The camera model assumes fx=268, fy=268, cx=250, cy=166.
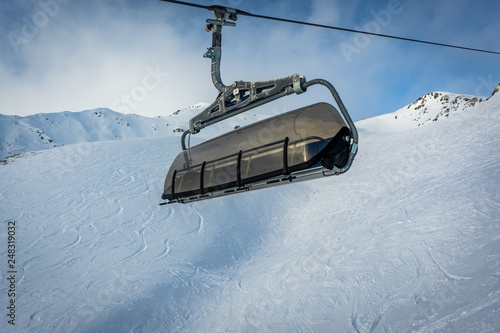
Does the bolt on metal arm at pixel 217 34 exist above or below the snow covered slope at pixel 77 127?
below

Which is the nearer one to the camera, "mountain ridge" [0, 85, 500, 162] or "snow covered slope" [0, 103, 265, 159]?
"mountain ridge" [0, 85, 500, 162]

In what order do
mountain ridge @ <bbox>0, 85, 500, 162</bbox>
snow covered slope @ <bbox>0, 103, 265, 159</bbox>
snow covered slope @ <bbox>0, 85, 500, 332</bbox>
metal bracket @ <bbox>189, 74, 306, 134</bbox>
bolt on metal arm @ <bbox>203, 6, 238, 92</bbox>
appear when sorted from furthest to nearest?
1. snow covered slope @ <bbox>0, 103, 265, 159</bbox>
2. mountain ridge @ <bbox>0, 85, 500, 162</bbox>
3. snow covered slope @ <bbox>0, 85, 500, 332</bbox>
4. bolt on metal arm @ <bbox>203, 6, 238, 92</bbox>
5. metal bracket @ <bbox>189, 74, 306, 134</bbox>

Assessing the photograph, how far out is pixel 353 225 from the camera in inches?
394

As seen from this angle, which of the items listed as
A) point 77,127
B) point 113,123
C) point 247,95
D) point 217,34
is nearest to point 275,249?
point 247,95

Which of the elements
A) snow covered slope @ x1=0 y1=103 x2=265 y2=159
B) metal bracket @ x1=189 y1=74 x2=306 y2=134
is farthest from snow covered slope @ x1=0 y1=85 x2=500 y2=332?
snow covered slope @ x1=0 y1=103 x2=265 y2=159

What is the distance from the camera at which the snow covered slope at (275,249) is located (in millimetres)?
6188

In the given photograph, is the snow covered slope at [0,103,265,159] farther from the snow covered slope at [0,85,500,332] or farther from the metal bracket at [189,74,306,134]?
the metal bracket at [189,74,306,134]

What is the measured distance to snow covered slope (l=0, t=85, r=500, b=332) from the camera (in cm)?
619

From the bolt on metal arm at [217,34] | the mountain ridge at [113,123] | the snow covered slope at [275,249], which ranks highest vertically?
the mountain ridge at [113,123]

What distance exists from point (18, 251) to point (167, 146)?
10.9m

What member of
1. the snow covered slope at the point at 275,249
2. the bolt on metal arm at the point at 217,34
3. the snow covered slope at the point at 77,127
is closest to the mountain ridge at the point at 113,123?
the snow covered slope at the point at 77,127

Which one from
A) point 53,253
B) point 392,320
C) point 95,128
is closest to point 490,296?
point 392,320

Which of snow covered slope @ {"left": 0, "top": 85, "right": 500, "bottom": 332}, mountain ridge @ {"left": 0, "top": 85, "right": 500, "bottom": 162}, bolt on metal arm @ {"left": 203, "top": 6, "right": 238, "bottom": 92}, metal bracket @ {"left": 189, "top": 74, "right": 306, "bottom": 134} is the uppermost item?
mountain ridge @ {"left": 0, "top": 85, "right": 500, "bottom": 162}

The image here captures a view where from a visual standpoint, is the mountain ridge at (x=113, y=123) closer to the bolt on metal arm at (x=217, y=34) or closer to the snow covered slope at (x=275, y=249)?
the snow covered slope at (x=275, y=249)
